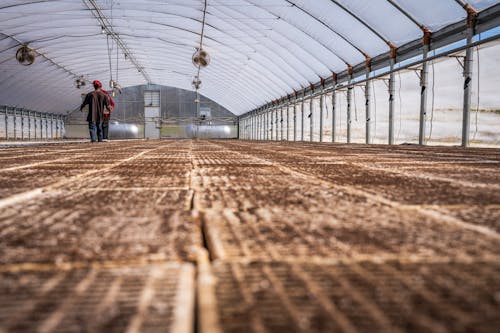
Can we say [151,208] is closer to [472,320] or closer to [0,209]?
[0,209]

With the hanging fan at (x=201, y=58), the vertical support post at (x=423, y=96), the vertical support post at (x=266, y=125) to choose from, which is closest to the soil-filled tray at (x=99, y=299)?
the vertical support post at (x=423, y=96)

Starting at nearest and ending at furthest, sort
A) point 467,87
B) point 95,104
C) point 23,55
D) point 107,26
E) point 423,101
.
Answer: point 467,87 < point 95,104 < point 423,101 < point 23,55 < point 107,26

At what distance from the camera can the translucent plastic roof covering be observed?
43.4 feet

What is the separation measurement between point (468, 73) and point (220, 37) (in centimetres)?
1291

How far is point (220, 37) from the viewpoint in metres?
20.9

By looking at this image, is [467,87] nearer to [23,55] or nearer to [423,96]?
[423,96]

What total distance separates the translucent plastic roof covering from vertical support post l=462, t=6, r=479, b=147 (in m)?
0.33

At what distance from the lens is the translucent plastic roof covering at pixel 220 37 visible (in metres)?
13.2

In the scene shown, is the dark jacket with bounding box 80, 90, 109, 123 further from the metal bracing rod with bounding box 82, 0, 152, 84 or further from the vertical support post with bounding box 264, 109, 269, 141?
the vertical support post with bounding box 264, 109, 269, 141

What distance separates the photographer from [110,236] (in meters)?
1.00

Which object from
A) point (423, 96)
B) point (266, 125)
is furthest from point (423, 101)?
point (266, 125)

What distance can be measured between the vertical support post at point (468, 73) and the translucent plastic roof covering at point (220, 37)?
0.33m

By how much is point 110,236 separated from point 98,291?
1.17 ft

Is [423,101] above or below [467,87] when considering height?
below
